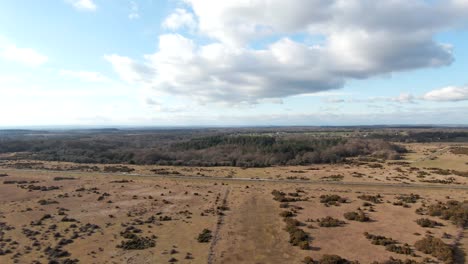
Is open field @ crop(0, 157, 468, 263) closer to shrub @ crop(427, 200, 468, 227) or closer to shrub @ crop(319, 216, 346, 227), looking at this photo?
shrub @ crop(319, 216, 346, 227)

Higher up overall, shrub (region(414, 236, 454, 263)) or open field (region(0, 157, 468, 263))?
shrub (region(414, 236, 454, 263))

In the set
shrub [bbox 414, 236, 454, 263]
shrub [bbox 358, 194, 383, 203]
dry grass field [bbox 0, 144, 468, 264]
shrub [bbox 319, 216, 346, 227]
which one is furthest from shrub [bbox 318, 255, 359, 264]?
shrub [bbox 358, 194, 383, 203]

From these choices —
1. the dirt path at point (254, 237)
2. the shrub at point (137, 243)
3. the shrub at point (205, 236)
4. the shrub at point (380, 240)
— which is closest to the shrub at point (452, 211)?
the shrub at point (380, 240)

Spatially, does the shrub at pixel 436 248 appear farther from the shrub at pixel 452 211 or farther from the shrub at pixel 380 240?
the shrub at pixel 452 211

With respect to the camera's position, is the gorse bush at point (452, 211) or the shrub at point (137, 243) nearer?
the shrub at point (137, 243)

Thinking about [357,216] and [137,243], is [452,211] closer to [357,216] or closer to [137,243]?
[357,216]

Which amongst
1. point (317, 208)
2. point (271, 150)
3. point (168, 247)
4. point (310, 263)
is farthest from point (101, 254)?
point (271, 150)

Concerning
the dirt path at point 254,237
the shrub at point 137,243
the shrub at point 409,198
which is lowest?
the dirt path at point 254,237
